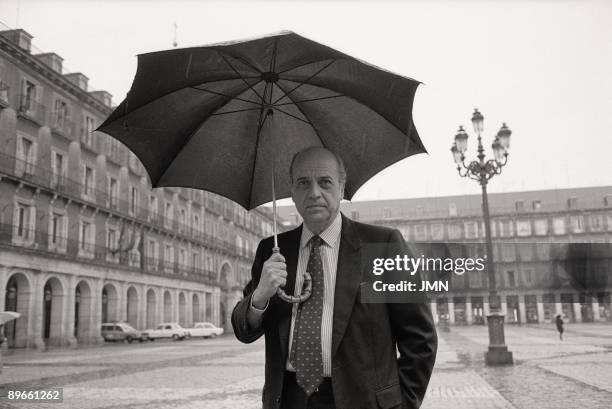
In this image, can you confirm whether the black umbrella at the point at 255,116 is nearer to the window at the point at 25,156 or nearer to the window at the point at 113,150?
the window at the point at 25,156

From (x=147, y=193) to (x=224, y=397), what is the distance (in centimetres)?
3312

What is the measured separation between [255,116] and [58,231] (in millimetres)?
29986

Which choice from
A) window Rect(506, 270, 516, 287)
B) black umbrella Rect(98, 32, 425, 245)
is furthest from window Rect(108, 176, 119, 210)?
black umbrella Rect(98, 32, 425, 245)

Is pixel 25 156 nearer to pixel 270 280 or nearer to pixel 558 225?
pixel 270 280

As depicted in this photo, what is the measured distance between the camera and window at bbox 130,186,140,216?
3807cm

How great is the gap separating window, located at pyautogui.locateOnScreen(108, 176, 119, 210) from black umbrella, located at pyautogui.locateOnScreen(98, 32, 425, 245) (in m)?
33.9

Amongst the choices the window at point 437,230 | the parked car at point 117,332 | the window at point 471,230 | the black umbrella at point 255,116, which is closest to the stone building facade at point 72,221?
the parked car at point 117,332

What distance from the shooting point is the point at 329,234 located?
7.85 feet

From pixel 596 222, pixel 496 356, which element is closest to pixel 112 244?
pixel 496 356

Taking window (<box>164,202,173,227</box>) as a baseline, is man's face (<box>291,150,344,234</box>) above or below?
below

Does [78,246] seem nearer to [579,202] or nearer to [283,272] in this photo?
[283,272]

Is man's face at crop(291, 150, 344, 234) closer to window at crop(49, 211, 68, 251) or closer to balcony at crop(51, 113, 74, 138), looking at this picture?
window at crop(49, 211, 68, 251)

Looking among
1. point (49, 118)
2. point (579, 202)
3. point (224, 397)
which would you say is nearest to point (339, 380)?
point (224, 397)

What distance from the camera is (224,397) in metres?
9.59
